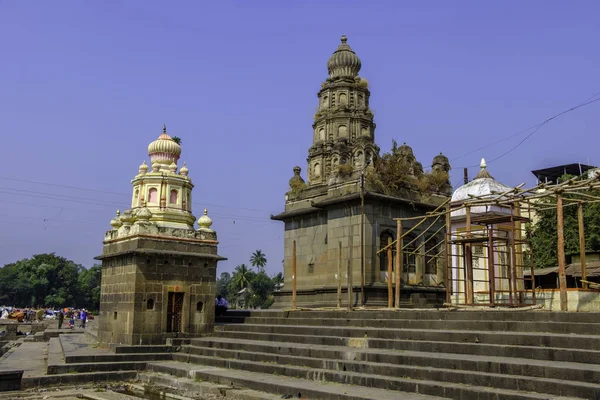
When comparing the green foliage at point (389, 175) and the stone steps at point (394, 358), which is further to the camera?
the green foliage at point (389, 175)

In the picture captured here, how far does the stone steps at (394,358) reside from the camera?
28.8 feet

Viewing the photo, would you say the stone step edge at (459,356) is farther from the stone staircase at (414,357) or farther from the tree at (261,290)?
the tree at (261,290)

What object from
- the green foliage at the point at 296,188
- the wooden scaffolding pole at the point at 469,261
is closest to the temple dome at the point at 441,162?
the green foliage at the point at 296,188

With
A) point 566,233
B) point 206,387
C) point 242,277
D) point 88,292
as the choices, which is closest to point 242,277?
point 242,277

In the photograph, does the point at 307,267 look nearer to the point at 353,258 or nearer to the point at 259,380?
the point at 353,258

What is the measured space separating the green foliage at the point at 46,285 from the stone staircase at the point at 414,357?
73068 mm

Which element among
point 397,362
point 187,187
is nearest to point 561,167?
point 187,187

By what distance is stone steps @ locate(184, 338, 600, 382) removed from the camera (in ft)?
28.8

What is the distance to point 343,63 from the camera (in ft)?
97.2

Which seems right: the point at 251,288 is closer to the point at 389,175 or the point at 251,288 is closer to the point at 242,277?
the point at 242,277

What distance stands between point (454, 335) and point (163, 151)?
40.3 feet

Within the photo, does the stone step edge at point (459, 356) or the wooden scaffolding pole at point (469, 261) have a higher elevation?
the wooden scaffolding pole at point (469, 261)

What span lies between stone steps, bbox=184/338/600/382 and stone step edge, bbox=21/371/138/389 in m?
2.16

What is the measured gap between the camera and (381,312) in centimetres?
1494
